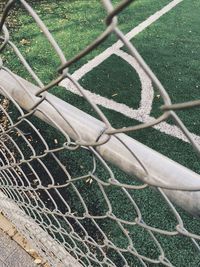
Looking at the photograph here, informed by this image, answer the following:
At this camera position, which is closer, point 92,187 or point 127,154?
point 127,154

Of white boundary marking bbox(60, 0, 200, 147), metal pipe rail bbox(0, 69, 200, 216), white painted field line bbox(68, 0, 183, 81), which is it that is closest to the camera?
metal pipe rail bbox(0, 69, 200, 216)

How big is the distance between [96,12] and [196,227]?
5.27 metres

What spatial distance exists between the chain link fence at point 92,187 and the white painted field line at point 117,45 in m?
1.45

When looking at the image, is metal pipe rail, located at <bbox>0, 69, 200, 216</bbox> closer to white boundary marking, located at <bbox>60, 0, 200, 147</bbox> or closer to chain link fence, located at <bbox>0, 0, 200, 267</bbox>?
chain link fence, located at <bbox>0, 0, 200, 267</bbox>

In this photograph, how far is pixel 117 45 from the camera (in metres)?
6.28

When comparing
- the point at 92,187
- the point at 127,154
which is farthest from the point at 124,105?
the point at 127,154

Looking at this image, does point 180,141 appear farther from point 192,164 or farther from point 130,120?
point 130,120

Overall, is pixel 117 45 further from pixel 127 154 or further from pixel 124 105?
pixel 127 154

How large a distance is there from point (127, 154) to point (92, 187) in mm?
2660

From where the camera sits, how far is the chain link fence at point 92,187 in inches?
33.2

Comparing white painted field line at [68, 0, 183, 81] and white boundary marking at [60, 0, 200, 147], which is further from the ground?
white painted field line at [68, 0, 183, 81]

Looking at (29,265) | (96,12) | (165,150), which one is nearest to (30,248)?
(29,265)

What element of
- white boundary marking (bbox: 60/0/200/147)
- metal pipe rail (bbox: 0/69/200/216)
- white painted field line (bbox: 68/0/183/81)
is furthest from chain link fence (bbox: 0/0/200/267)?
white painted field line (bbox: 68/0/183/81)

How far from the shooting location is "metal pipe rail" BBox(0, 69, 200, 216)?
2.74 ft
